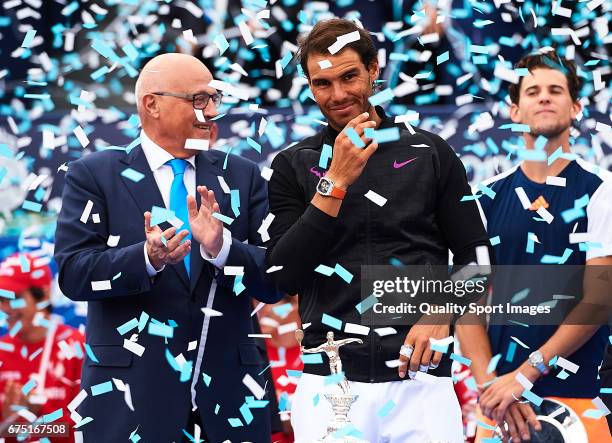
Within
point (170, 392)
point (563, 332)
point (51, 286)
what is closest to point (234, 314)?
point (170, 392)

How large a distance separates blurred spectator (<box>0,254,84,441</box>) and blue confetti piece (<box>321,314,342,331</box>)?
1.98m

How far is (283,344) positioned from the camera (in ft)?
17.2

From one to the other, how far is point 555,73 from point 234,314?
1.49 metres

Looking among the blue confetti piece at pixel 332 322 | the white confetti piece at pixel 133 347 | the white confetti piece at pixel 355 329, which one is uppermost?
the blue confetti piece at pixel 332 322

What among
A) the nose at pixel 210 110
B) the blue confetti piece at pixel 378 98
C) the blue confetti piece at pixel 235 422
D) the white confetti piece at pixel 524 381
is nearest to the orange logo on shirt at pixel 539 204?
the white confetti piece at pixel 524 381

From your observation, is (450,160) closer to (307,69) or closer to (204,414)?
(307,69)

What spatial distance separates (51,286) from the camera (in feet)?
18.2

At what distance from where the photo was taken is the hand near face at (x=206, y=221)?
143 inches

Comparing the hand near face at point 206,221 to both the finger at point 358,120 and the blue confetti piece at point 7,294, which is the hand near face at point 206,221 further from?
A: the blue confetti piece at point 7,294

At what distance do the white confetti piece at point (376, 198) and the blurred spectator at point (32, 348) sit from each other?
6.91 feet

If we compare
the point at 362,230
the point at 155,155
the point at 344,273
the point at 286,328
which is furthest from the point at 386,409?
the point at 286,328

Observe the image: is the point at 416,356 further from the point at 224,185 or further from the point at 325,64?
the point at 224,185

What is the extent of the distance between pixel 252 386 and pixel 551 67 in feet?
5.29

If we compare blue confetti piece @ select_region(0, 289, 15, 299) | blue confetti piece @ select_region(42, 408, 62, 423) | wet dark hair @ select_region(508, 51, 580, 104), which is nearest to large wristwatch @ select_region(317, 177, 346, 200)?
wet dark hair @ select_region(508, 51, 580, 104)
